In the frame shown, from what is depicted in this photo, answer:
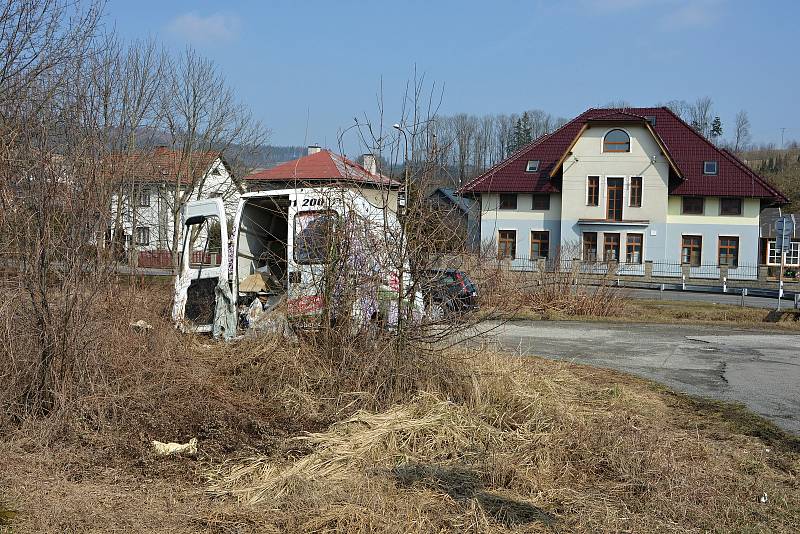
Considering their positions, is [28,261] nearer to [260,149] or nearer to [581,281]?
[581,281]

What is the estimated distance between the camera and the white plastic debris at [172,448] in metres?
6.46

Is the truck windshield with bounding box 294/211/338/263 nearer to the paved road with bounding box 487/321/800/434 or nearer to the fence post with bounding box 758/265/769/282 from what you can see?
the paved road with bounding box 487/321/800/434

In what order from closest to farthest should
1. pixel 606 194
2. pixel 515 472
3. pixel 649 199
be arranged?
pixel 515 472 → pixel 649 199 → pixel 606 194

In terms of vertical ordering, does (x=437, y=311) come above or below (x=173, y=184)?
below

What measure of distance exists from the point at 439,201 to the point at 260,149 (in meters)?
25.5

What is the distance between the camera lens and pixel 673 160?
4800cm

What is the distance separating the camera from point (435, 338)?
26.5 ft

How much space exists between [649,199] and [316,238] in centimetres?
4222

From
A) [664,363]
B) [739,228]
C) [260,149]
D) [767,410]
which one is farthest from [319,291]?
[739,228]

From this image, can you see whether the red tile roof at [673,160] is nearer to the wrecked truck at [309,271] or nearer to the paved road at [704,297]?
the paved road at [704,297]

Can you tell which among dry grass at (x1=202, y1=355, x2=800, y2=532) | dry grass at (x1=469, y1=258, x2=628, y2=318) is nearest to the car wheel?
dry grass at (x1=202, y1=355, x2=800, y2=532)

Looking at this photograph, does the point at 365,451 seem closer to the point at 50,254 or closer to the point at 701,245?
the point at 50,254

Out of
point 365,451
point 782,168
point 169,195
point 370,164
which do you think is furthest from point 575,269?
point 782,168

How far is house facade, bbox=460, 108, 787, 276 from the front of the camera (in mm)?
46938
